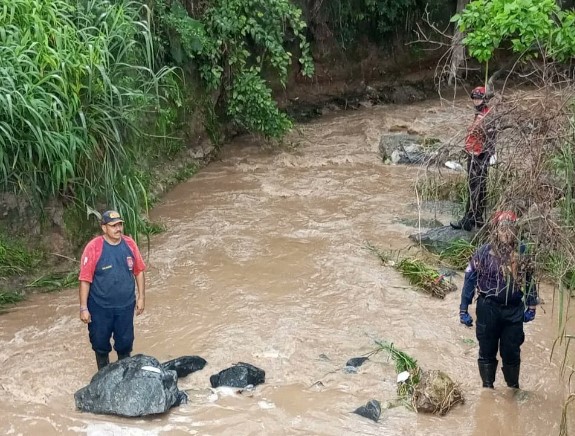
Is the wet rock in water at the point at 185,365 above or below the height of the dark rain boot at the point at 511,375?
above

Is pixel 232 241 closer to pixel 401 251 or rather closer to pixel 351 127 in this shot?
pixel 401 251

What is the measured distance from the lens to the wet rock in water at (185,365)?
5.61m

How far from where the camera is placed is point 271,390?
544cm

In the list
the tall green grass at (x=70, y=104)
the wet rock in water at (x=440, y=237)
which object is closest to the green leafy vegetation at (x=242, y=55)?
the tall green grass at (x=70, y=104)

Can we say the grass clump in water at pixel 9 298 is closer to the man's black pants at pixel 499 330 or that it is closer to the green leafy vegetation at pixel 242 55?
the man's black pants at pixel 499 330

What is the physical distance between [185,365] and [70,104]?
8.30 ft

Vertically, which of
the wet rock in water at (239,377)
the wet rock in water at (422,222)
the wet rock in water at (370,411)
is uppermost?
the wet rock in water at (422,222)

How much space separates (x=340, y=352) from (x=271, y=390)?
2.74 ft

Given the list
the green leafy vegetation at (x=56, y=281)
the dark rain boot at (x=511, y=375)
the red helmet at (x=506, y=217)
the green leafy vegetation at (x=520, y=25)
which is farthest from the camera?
the green leafy vegetation at (x=520, y=25)

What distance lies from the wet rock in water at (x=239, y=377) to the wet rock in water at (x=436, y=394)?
1151mm

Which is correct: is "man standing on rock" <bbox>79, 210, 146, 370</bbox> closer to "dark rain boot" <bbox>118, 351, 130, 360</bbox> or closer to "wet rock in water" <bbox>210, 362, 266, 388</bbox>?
"dark rain boot" <bbox>118, 351, 130, 360</bbox>

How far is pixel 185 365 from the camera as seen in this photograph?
223 inches

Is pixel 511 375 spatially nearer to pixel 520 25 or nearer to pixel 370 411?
pixel 370 411

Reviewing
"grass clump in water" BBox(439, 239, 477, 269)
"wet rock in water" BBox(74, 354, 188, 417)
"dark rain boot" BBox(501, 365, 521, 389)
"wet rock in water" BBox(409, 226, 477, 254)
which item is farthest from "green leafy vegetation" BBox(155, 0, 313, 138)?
"dark rain boot" BBox(501, 365, 521, 389)
